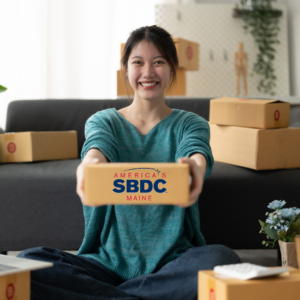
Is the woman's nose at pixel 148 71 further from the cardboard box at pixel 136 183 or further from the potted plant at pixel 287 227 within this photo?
the potted plant at pixel 287 227

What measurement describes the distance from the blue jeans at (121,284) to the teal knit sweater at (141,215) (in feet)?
0.18

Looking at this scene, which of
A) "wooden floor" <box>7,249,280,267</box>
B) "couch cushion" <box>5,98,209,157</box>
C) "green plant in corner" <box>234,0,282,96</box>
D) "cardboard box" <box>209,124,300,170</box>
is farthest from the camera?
"green plant in corner" <box>234,0,282,96</box>

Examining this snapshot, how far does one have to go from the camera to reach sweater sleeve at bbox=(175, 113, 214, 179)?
1.11 meters

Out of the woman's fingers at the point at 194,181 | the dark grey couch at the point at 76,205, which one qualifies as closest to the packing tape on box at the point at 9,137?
the dark grey couch at the point at 76,205

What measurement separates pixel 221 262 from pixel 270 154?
2.36 ft

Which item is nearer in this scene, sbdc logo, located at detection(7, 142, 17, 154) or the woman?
the woman

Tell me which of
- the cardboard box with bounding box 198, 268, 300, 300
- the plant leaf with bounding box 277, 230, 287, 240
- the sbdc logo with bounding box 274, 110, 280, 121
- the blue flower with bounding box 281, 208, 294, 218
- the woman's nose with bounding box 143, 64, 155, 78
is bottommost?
the plant leaf with bounding box 277, 230, 287, 240

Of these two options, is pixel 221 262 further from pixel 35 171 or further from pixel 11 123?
pixel 11 123

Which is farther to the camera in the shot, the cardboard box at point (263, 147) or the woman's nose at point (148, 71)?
the cardboard box at point (263, 147)

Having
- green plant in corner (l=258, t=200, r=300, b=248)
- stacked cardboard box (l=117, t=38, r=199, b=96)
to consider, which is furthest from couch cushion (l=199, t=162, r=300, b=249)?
stacked cardboard box (l=117, t=38, r=199, b=96)

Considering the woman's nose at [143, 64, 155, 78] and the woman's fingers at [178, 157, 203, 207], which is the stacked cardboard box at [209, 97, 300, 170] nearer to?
the woman's nose at [143, 64, 155, 78]

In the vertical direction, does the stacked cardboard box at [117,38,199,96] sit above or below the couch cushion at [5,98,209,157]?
above

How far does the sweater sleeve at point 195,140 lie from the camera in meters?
1.11

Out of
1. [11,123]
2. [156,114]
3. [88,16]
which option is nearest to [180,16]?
[88,16]
